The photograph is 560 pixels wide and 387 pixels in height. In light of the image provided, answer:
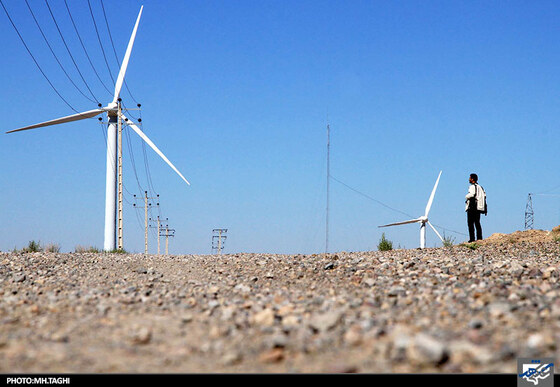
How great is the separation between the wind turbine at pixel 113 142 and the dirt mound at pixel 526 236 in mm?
16849

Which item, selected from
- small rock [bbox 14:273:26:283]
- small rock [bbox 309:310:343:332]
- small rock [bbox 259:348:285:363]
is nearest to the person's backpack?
small rock [bbox 309:310:343:332]

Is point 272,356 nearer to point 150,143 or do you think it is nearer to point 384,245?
point 384,245

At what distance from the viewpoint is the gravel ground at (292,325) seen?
3.41 meters

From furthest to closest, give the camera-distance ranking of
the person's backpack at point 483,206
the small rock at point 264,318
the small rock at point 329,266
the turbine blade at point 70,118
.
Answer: the turbine blade at point 70,118, the person's backpack at point 483,206, the small rock at point 329,266, the small rock at point 264,318

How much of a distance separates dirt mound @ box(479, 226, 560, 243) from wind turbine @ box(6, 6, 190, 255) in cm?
1685

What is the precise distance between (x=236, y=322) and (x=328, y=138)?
18982mm

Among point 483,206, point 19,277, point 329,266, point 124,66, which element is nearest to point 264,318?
point 329,266

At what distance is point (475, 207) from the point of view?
50.3 feet

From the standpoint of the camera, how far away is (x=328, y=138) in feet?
75.0

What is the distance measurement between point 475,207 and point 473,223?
52cm

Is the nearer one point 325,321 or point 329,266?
point 325,321

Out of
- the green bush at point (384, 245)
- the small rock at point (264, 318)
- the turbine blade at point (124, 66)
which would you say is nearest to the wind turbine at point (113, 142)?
the turbine blade at point (124, 66)

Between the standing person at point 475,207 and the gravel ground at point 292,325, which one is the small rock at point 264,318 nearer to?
the gravel ground at point 292,325

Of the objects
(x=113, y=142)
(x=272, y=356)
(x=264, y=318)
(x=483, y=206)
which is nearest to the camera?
(x=272, y=356)
